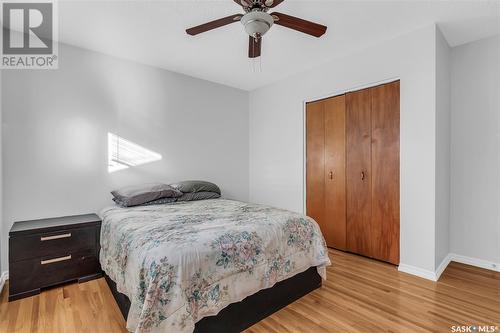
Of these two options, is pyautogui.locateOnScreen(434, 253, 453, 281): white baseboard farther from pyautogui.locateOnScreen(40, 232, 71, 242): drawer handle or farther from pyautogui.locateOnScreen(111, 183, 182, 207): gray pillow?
pyautogui.locateOnScreen(40, 232, 71, 242): drawer handle

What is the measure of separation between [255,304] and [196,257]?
68 centimetres

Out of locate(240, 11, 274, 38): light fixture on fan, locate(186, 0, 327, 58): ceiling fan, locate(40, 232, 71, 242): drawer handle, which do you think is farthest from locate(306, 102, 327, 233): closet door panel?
locate(40, 232, 71, 242): drawer handle

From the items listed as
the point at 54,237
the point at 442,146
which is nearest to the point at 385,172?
the point at 442,146

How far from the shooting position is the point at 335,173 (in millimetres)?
3508

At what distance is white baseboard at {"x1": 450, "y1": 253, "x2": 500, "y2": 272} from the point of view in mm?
2846

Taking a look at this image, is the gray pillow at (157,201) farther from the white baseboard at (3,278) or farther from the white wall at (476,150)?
the white wall at (476,150)

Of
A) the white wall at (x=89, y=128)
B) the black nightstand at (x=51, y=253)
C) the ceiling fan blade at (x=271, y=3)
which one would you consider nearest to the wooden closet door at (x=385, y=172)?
the ceiling fan blade at (x=271, y=3)

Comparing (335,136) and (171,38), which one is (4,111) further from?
(335,136)

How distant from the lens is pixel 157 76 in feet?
12.0

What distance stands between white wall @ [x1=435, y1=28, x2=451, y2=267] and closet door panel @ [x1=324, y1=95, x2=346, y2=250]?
102 centimetres

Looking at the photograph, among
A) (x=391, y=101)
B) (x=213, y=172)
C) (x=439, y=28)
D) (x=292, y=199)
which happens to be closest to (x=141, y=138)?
(x=213, y=172)

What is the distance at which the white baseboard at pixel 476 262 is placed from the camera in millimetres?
2846

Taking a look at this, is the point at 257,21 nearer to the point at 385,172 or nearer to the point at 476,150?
the point at 385,172

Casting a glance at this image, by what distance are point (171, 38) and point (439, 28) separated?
9.33 feet
